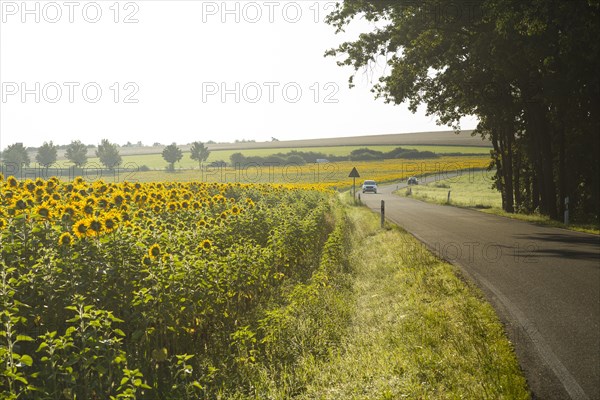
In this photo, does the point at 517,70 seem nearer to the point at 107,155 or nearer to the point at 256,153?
the point at 107,155

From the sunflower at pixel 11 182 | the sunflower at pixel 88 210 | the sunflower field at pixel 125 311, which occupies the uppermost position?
the sunflower at pixel 11 182

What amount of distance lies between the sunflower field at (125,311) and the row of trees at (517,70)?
43.7 ft

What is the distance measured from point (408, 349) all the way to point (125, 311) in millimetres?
3425

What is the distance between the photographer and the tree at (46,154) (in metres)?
119

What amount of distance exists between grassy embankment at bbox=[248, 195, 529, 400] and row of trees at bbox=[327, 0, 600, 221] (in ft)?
36.0

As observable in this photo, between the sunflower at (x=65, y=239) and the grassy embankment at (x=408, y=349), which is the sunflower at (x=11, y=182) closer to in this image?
the sunflower at (x=65, y=239)

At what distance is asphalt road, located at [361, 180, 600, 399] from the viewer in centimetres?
626

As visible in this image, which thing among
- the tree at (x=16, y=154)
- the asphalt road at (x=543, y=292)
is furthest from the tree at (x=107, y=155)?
the asphalt road at (x=543, y=292)

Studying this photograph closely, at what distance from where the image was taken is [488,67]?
25.5 metres

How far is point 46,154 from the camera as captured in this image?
122 metres

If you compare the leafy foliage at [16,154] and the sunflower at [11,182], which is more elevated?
the leafy foliage at [16,154]

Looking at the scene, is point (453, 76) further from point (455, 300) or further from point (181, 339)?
point (181, 339)

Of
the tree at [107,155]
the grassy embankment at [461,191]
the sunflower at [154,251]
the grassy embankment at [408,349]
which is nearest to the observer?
the grassy embankment at [408,349]

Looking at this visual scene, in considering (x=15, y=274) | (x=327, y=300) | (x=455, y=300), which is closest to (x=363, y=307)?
(x=327, y=300)
